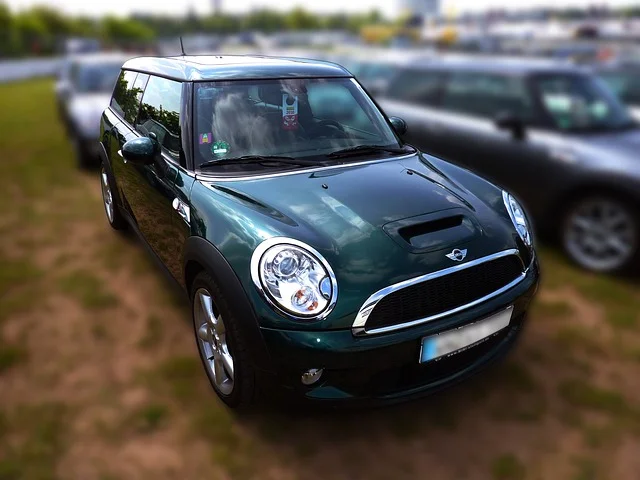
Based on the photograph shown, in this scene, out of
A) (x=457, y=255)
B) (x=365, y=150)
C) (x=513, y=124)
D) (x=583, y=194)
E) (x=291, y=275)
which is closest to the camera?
(x=291, y=275)

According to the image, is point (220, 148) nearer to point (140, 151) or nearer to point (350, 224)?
point (140, 151)

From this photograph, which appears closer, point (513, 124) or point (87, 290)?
point (87, 290)

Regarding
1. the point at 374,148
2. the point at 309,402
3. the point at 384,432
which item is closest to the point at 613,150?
the point at 374,148

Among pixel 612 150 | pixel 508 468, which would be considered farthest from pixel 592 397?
pixel 612 150

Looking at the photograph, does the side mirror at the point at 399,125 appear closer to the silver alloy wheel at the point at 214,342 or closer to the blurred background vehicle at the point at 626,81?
the silver alloy wheel at the point at 214,342

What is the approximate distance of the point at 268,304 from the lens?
5.76 ft

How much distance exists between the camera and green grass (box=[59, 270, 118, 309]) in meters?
2.94

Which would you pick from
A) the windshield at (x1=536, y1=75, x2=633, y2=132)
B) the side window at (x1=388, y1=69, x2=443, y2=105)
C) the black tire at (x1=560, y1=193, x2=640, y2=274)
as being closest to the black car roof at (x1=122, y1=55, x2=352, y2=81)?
the black tire at (x1=560, y1=193, x2=640, y2=274)

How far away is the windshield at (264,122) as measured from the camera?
2.00 meters

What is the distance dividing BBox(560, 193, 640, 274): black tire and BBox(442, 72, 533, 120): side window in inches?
37.2

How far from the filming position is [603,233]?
410cm

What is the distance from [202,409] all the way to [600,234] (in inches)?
132

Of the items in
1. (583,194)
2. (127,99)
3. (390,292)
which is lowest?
(583,194)

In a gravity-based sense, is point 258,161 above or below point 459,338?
above
